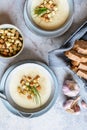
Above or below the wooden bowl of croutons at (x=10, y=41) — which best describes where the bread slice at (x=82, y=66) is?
below

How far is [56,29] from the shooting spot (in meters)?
1.30

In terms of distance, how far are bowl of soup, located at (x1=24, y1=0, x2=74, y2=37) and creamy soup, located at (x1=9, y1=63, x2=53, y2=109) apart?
→ 118 mm

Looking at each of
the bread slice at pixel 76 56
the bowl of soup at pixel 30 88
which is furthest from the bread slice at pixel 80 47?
the bowl of soup at pixel 30 88

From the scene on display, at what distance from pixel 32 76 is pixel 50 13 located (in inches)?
8.4

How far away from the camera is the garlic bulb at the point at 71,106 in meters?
1.34

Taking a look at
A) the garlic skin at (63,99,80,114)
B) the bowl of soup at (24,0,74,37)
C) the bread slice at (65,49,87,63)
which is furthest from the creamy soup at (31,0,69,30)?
the garlic skin at (63,99,80,114)

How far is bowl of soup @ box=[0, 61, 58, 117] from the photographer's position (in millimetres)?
1309

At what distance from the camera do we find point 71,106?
52.9 inches

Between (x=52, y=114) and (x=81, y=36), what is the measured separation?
29 centimetres

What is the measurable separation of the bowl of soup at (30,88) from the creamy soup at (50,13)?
13cm

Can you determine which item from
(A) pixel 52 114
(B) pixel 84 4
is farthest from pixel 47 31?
(A) pixel 52 114

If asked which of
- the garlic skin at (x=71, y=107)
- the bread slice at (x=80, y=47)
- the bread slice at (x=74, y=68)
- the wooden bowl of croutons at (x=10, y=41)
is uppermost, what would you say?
the wooden bowl of croutons at (x=10, y=41)

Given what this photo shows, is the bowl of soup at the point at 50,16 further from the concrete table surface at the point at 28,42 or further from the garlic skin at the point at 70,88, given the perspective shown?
the garlic skin at the point at 70,88

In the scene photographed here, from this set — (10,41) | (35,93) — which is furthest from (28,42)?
(35,93)
